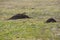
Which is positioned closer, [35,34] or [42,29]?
[35,34]

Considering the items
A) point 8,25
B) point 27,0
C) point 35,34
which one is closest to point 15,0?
point 27,0

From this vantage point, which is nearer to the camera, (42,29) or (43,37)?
(43,37)

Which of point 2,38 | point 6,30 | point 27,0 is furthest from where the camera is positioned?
point 27,0

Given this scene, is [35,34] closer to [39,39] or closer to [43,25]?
[39,39]

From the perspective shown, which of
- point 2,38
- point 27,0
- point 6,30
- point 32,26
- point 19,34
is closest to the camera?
point 2,38

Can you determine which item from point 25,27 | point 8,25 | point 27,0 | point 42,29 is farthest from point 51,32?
point 27,0

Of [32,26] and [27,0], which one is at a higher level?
[32,26]

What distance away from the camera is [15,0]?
5034cm

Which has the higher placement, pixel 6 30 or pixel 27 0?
pixel 6 30

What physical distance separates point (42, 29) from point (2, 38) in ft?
12.8

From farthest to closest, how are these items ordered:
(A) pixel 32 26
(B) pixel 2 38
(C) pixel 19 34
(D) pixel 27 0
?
(D) pixel 27 0
(A) pixel 32 26
(C) pixel 19 34
(B) pixel 2 38

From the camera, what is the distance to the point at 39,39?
1557 cm

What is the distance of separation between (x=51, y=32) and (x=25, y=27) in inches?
93.1

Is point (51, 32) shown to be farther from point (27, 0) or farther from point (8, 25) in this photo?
point (27, 0)
